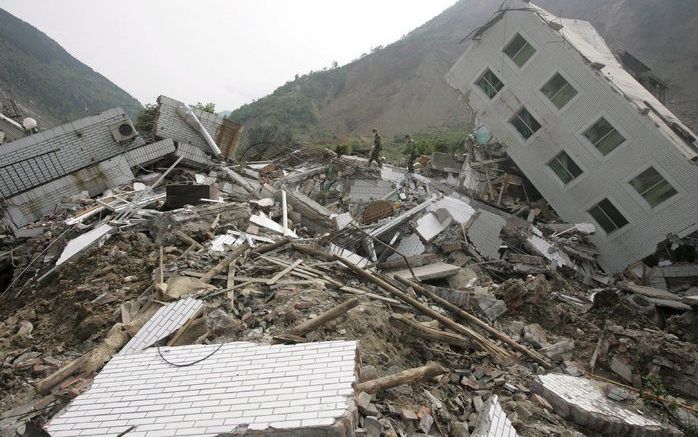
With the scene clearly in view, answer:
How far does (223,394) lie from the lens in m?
3.16

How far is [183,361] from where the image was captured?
3686 mm

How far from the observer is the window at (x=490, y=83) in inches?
556

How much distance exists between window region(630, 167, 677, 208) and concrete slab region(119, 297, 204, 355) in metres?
12.2

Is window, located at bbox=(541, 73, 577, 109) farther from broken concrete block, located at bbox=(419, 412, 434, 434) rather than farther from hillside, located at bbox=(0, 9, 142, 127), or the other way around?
hillside, located at bbox=(0, 9, 142, 127)

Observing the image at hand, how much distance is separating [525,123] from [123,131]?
45.3 feet

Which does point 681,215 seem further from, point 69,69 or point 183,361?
point 69,69

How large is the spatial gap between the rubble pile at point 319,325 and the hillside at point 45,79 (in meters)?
33.3

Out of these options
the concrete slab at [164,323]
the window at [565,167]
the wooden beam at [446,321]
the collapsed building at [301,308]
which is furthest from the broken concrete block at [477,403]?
the window at [565,167]

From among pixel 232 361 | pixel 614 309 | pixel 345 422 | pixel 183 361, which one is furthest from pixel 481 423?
pixel 614 309

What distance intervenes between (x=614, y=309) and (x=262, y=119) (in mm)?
40011

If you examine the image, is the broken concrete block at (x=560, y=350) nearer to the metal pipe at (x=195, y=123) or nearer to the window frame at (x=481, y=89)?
the window frame at (x=481, y=89)

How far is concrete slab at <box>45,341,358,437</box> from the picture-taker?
2.81 meters

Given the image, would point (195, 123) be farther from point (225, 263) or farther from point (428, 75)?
point (428, 75)

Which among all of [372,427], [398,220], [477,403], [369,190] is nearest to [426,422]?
[372,427]
